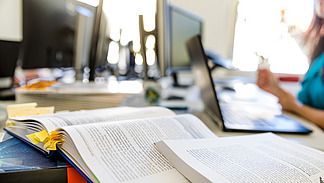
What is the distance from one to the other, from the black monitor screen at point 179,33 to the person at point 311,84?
22.2 inches

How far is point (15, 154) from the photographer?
1.38 feet

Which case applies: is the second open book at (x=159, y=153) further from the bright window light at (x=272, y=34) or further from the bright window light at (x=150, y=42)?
the bright window light at (x=272, y=34)

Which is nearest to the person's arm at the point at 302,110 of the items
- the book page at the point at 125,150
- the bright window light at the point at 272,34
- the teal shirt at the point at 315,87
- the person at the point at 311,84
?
the person at the point at 311,84

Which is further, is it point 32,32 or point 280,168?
point 32,32

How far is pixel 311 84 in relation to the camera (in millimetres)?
1433

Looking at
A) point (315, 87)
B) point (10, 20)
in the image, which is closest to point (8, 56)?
point (315, 87)

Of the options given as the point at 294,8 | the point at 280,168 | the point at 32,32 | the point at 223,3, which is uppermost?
the point at 223,3

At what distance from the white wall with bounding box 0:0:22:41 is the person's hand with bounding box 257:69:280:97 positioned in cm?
217

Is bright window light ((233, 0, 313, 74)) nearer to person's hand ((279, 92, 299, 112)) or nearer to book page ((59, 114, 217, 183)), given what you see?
person's hand ((279, 92, 299, 112))

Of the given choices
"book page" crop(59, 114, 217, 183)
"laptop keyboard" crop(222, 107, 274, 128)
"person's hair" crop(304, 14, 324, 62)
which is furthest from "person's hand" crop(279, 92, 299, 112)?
"book page" crop(59, 114, 217, 183)

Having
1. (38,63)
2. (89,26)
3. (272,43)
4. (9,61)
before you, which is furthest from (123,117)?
(272,43)

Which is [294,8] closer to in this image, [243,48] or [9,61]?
[243,48]

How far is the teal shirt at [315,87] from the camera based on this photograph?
132 centimetres

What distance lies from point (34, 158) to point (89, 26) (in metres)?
1.11
